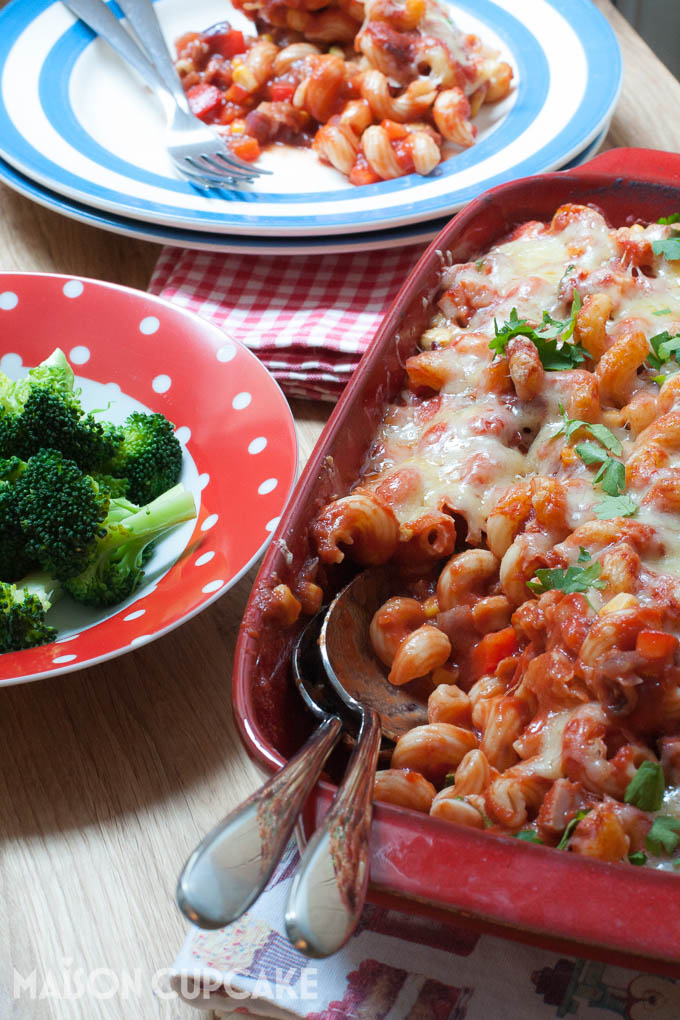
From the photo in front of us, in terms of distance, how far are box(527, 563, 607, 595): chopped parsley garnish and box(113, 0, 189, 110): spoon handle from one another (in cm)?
166

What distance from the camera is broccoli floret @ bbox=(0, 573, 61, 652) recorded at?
1126 mm

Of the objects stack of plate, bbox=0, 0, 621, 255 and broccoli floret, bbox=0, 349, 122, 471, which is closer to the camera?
broccoli floret, bbox=0, 349, 122, 471

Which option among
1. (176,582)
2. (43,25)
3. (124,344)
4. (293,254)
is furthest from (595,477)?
(43,25)

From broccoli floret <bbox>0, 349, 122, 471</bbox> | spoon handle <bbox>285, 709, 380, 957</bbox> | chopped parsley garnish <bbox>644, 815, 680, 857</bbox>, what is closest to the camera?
spoon handle <bbox>285, 709, 380, 957</bbox>

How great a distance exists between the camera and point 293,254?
175 centimetres

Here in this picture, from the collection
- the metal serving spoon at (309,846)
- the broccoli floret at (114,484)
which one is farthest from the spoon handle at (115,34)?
the metal serving spoon at (309,846)

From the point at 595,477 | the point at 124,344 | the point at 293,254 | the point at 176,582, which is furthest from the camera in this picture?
the point at 293,254

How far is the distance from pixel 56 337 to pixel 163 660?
22.3 inches

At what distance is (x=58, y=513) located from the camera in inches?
46.6

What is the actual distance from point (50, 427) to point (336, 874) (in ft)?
2.58

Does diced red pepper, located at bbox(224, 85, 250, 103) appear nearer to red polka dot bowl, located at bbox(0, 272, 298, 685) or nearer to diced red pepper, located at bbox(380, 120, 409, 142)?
diced red pepper, located at bbox(380, 120, 409, 142)

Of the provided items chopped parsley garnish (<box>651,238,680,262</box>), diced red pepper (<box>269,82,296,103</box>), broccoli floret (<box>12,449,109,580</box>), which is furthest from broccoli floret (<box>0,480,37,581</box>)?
diced red pepper (<box>269,82,296,103</box>)

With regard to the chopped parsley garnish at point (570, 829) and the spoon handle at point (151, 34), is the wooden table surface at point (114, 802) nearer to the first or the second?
the chopped parsley garnish at point (570, 829)

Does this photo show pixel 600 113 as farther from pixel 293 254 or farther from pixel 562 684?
pixel 562 684
